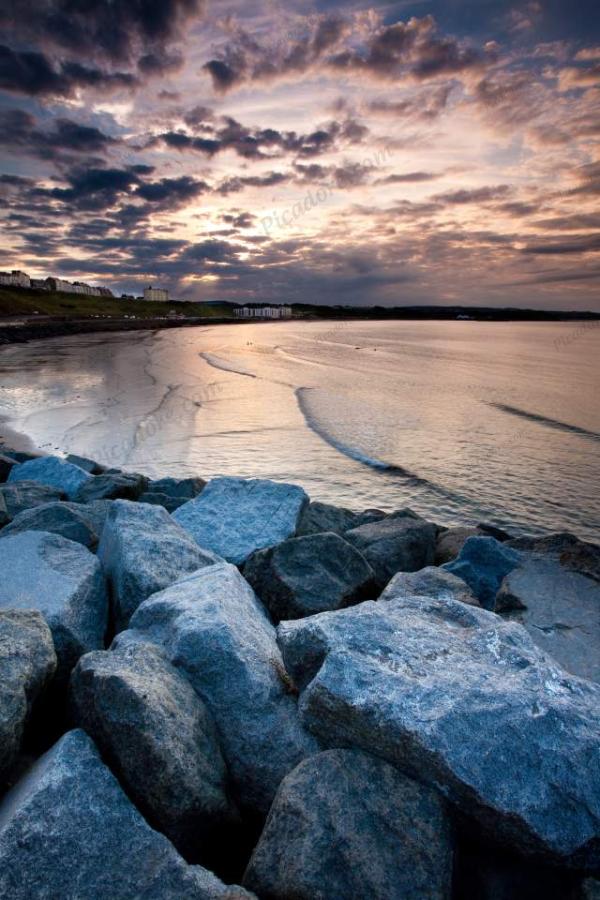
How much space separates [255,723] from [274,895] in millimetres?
936

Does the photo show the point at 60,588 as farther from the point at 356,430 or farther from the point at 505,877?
the point at 356,430

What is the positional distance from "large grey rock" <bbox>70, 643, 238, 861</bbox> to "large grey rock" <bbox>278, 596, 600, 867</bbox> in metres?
0.63

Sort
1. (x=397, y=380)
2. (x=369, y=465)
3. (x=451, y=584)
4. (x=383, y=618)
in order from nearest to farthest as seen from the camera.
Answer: (x=383, y=618), (x=451, y=584), (x=369, y=465), (x=397, y=380)

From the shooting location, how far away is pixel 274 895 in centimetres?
251

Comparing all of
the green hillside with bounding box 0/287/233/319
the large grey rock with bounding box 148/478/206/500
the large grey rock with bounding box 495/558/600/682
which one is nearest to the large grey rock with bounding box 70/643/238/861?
the large grey rock with bounding box 495/558/600/682

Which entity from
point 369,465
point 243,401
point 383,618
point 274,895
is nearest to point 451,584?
point 383,618

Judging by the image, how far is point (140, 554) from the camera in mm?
4984

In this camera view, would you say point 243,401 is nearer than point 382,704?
No

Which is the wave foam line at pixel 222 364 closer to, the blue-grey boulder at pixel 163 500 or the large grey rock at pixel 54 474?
the large grey rock at pixel 54 474

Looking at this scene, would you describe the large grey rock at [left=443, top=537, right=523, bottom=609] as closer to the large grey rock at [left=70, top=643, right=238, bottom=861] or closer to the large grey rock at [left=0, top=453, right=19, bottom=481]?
the large grey rock at [left=70, top=643, right=238, bottom=861]

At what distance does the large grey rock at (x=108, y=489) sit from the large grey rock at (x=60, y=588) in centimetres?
412

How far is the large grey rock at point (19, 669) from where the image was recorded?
110 inches

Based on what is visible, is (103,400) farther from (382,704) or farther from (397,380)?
(382,704)

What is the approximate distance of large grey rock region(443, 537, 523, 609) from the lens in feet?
19.6
